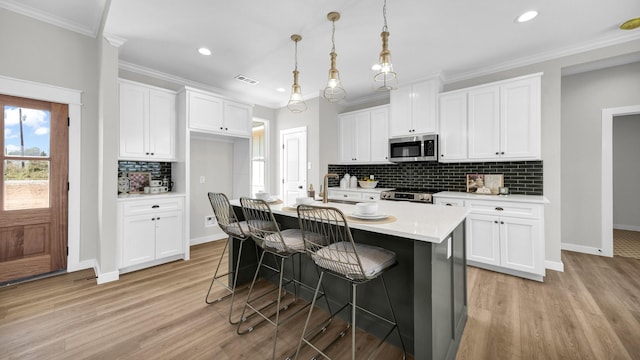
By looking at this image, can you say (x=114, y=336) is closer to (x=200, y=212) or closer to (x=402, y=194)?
(x=200, y=212)

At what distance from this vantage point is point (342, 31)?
107 inches

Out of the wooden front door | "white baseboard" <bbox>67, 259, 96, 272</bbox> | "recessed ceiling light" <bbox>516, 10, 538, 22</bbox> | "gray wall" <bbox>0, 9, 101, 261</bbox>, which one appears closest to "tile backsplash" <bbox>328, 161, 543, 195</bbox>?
"recessed ceiling light" <bbox>516, 10, 538, 22</bbox>

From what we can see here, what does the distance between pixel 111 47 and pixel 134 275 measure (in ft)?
8.69

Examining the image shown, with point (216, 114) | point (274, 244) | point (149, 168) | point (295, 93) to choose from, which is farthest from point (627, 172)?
point (149, 168)

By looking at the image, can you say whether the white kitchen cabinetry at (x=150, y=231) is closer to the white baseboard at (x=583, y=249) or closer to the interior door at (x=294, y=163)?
the interior door at (x=294, y=163)

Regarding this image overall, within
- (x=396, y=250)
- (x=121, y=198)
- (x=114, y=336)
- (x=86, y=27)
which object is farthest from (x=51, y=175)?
(x=396, y=250)

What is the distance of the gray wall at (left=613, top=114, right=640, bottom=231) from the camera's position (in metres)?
4.87

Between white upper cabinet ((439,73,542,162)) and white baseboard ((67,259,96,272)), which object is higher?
white upper cabinet ((439,73,542,162))

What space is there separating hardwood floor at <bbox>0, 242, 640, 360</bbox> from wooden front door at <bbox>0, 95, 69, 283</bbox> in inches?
10.8

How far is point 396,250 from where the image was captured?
178 cm

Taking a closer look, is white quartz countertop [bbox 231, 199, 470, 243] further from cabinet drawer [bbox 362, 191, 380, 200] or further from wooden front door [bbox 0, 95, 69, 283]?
wooden front door [bbox 0, 95, 69, 283]

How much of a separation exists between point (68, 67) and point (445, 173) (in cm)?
527

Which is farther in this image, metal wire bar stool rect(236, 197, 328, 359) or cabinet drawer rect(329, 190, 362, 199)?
cabinet drawer rect(329, 190, 362, 199)

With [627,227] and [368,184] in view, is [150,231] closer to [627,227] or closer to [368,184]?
[368,184]
